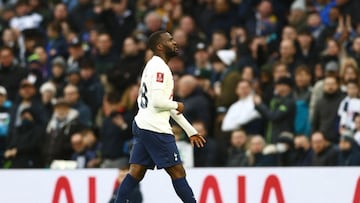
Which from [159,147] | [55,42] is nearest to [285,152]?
[159,147]

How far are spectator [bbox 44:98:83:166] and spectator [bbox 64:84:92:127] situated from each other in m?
0.16

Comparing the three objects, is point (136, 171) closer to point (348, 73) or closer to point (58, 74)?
point (348, 73)

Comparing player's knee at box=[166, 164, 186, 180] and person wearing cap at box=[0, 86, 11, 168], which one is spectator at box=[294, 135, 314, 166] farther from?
person wearing cap at box=[0, 86, 11, 168]

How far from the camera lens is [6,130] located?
19.5 meters

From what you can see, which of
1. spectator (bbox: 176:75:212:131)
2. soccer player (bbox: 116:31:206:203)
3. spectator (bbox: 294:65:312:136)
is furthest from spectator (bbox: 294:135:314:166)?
soccer player (bbox: 116:31:206:203)

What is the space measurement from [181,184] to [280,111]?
17.8ft

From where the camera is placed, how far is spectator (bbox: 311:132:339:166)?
16.4 m

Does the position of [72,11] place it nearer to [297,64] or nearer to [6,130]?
[6,130]

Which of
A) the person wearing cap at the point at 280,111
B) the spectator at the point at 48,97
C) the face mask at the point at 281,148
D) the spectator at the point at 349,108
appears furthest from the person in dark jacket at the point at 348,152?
the spectator at the point at 48,97

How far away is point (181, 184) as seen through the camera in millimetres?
12383

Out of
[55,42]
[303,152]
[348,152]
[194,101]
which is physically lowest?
[348,152]

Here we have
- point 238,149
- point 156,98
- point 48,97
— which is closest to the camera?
point 156,98

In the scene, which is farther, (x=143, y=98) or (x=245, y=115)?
(x=245, y=115)

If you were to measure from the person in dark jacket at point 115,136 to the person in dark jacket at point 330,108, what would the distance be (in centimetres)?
281
